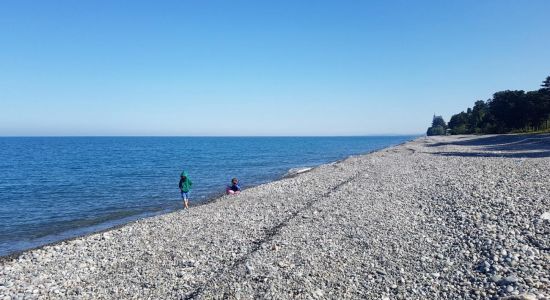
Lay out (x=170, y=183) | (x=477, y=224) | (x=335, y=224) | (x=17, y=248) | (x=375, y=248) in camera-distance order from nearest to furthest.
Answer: (x=375, y=248) < (x=477, y=224) < (x=335, y=224) < (x=17, y=248) < (x=170, y=183)

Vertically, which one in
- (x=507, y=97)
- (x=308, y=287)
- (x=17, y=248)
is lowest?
(x=17, y=248)

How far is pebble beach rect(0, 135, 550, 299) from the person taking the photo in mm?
8336

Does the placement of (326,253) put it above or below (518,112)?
below

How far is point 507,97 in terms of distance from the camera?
3322 inches

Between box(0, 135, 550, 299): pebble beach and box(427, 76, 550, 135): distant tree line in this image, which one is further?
box(427, 76, 550, 135): distant tree line

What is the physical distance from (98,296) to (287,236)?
6.15 meters

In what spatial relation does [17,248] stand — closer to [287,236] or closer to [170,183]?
[287,236]

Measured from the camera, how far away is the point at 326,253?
1070cm

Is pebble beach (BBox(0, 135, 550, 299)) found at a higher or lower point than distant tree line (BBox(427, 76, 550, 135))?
lower

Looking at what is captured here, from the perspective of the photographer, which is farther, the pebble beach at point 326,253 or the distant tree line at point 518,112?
the distant tree line at point 518,112

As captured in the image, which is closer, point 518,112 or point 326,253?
point 326,253

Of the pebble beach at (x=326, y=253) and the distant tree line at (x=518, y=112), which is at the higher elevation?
the distant tree line at (x=518, y=112)

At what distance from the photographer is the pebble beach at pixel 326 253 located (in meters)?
8.34

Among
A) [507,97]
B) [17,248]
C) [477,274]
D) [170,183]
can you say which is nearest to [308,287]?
[477,274]
